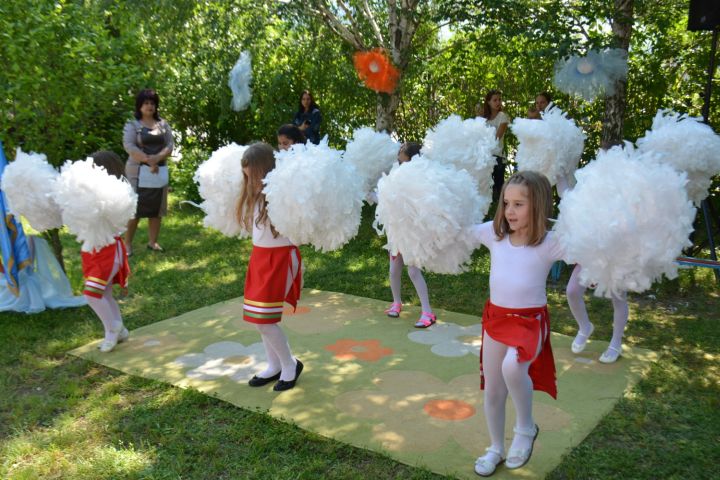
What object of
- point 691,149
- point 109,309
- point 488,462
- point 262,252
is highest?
point 691,149

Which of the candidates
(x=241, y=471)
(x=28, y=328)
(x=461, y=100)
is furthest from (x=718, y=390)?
(x=461, y=100)

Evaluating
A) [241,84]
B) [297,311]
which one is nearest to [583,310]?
[297,311]

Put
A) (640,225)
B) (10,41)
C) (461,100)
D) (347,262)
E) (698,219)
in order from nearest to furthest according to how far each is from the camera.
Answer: (640,225), (10,41), (698,219), (347,262), (461,100)

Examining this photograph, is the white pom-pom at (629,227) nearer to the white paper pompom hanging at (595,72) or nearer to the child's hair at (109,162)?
the child's hair at (109,162)

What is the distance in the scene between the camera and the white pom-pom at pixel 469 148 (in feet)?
14.6

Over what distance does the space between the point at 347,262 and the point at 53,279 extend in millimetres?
2989

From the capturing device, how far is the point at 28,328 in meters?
5.06

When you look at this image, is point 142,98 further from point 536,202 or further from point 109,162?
point 536,202

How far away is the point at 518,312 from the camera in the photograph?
285cm

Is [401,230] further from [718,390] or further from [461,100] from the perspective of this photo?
[461,100]

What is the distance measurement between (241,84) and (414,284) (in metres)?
6.37

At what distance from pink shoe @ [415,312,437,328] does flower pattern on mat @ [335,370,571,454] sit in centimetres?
90

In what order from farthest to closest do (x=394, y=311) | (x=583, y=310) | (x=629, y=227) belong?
1. (x=394, y=311)
2. (x=583, y=310)
3. (x=629, y=227)

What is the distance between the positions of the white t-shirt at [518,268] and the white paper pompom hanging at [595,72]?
Result: 3.53 meters
